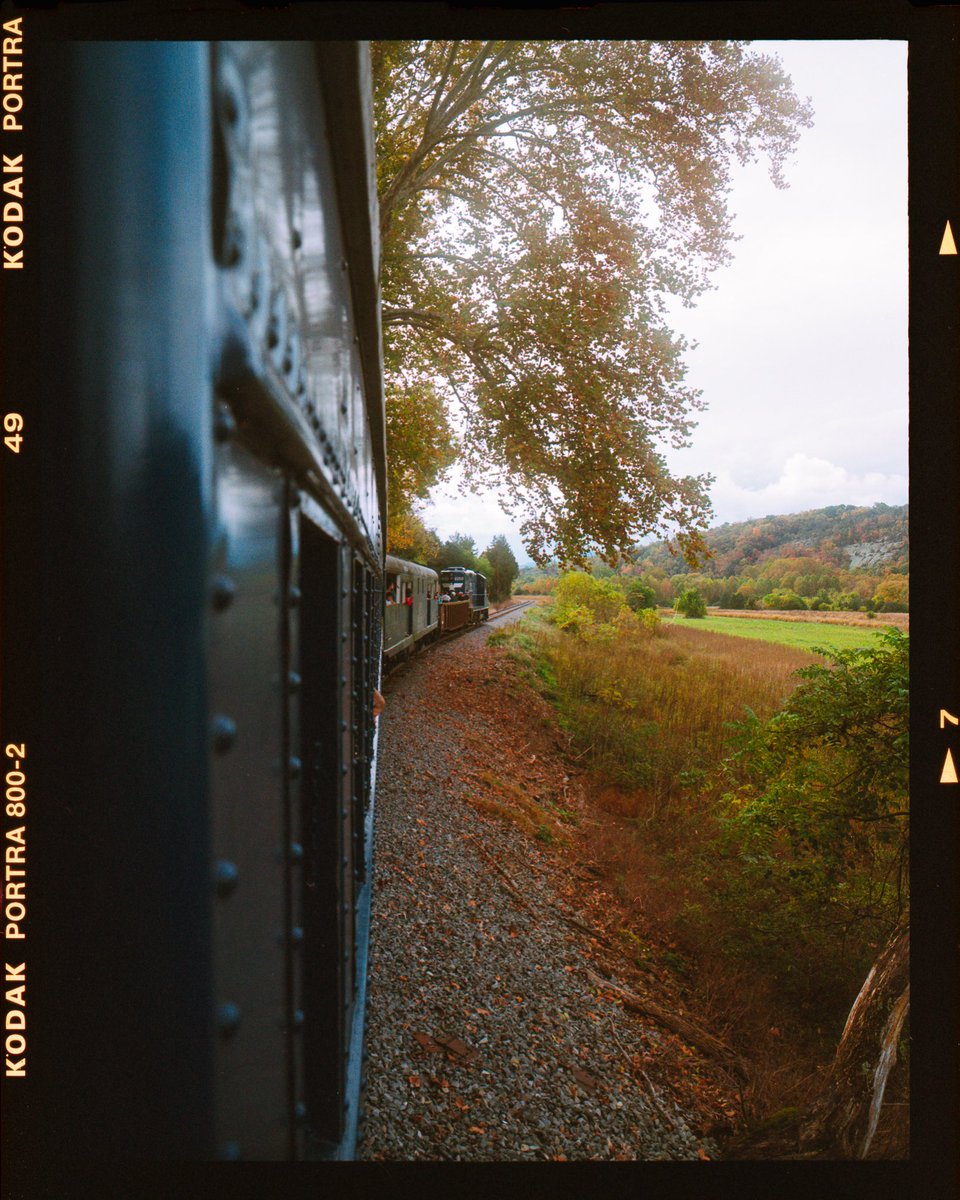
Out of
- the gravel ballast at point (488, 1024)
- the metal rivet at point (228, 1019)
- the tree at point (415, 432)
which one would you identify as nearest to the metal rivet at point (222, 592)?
the metal rivet at point (228, 1019)

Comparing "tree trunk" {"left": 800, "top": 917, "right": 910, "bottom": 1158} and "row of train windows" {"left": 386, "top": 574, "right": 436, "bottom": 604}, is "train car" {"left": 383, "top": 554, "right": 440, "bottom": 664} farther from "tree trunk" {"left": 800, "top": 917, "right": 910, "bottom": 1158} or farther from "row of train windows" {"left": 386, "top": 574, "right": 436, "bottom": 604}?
"tree trunk" {"left": 800, "top": 917, "right": 910, "bottom": 1158}

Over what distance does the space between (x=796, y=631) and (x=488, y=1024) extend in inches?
154

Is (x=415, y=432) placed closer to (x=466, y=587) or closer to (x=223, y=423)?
(x=223, y=423)

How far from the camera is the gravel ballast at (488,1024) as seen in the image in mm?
3002

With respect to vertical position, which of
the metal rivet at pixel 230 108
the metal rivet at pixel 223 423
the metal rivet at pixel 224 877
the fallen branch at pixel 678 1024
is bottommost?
the fallen branch at pixel 678 1024

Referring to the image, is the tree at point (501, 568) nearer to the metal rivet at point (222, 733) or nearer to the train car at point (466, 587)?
the train car at point (466, 587)

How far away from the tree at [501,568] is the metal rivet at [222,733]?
2441cm

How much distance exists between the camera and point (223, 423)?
72 cm

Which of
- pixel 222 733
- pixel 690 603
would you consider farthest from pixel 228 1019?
pixel 690 603

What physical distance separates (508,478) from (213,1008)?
7626 millimetres

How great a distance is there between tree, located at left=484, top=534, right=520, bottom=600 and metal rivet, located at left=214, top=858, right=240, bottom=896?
2441 centimetres

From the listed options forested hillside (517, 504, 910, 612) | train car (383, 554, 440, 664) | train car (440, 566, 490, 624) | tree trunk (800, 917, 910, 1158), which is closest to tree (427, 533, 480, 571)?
train car (440, 566, 490, 624)

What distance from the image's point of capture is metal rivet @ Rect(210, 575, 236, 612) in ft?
2.40
